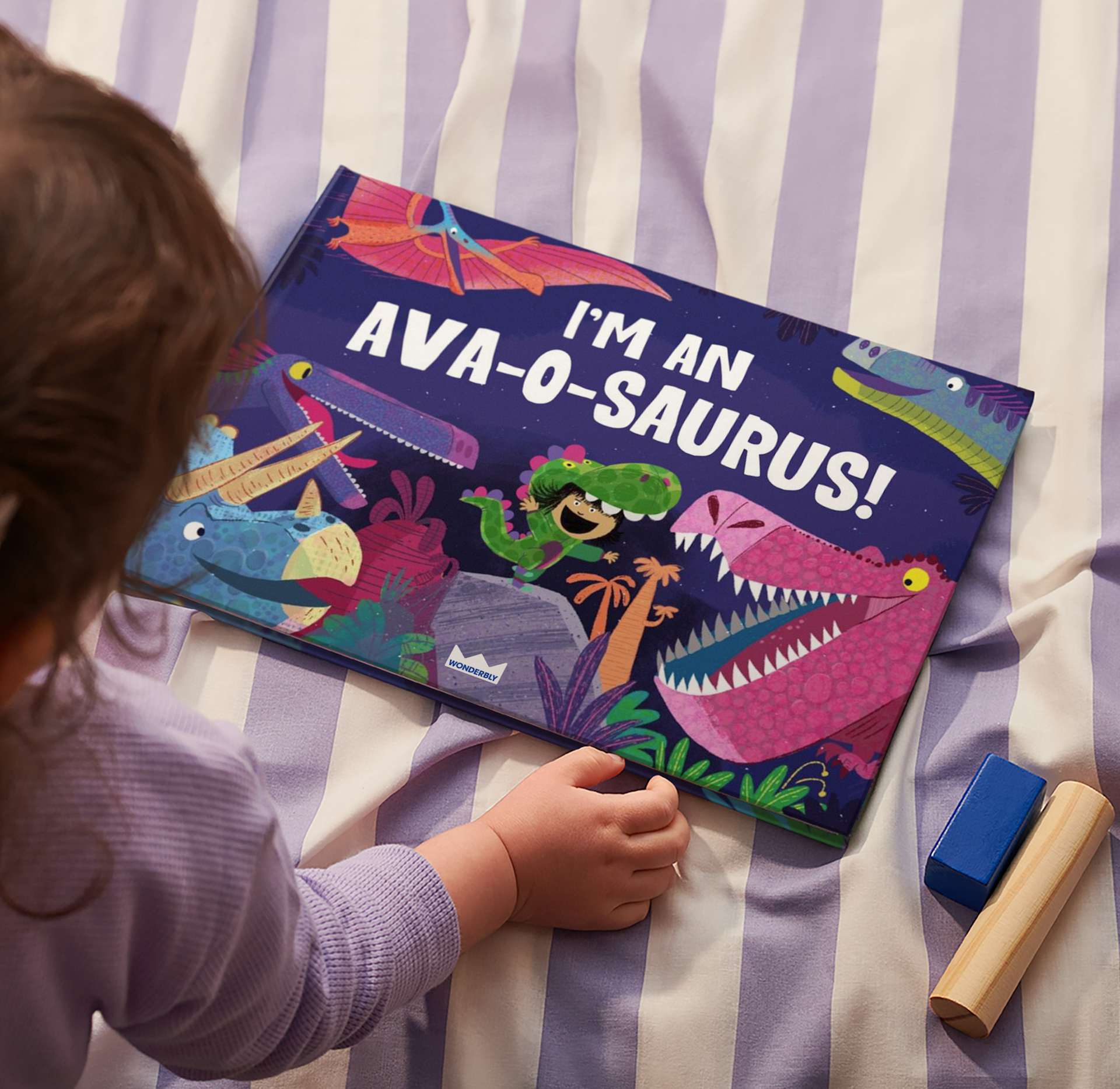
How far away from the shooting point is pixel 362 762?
607 mm

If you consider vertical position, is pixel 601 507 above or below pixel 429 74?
below

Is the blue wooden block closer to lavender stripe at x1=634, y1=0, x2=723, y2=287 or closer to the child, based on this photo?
the child

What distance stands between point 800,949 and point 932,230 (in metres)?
0.47

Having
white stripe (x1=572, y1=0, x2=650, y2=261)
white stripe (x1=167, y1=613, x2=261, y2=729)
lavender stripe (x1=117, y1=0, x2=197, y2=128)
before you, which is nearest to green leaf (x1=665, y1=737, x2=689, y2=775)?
white stripe (x1=167, y1=613, x2=261, y2=729)

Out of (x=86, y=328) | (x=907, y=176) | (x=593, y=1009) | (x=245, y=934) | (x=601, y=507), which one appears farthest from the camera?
(x=907, y=176)

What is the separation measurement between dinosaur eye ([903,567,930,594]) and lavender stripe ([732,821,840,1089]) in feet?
0.48

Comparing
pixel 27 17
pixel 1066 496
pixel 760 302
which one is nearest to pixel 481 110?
pixel 760 302

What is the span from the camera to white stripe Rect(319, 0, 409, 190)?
822 mm

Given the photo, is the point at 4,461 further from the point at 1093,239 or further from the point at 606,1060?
the point at 1093,239

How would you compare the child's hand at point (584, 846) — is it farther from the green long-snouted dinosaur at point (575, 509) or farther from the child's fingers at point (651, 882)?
the green long-snouted dinosaur at point (575, 509)

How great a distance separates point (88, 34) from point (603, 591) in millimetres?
598

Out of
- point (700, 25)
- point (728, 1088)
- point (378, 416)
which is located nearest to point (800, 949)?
point (728, 1088)

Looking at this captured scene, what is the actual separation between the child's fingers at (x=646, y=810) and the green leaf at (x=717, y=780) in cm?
2

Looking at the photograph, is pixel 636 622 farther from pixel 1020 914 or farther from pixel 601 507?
pixel 1020 914
